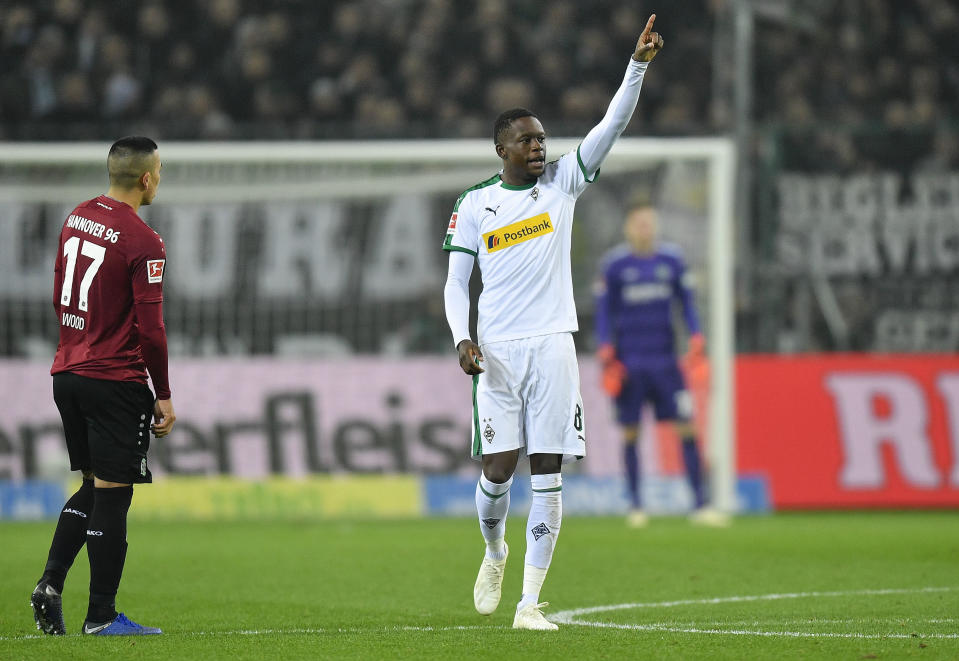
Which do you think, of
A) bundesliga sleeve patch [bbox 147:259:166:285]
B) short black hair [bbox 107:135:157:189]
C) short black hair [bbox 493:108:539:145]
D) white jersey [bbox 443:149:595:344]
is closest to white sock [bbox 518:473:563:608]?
white jersey [bbox 443:149:595:344]

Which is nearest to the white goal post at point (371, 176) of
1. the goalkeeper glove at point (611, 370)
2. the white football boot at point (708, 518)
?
the white football boot at point (708, 518)

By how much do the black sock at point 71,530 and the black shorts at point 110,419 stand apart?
0.22 meters

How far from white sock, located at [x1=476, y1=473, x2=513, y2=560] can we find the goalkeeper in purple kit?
5.17 meters

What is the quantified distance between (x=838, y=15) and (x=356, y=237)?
8167 millimetres

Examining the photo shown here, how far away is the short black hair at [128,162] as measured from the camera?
5730mm

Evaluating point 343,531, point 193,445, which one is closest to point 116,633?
point 343,531

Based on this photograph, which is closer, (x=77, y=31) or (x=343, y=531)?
(x=343, y=531)

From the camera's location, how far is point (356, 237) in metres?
12.7

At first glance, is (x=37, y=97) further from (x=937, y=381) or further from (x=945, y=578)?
(x=945, y=578)

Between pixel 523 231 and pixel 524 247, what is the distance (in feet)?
0.23

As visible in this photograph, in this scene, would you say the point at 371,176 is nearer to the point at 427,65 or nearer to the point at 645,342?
the point at 645,342

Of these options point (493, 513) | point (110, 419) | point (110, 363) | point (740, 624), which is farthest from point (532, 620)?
point (110, 363)

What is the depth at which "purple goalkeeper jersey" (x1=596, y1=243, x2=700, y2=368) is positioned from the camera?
1143 centimetres

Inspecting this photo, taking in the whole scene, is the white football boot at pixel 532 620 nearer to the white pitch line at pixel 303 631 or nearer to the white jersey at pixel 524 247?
the white pitch line at pixel 303 631
